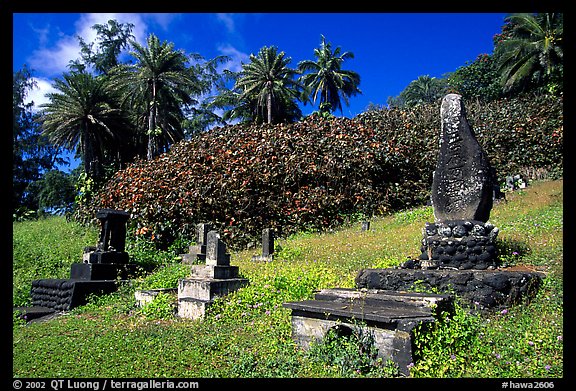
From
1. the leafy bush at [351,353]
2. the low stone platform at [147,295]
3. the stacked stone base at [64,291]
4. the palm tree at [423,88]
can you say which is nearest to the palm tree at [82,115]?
the stacked stone base at [64,291]

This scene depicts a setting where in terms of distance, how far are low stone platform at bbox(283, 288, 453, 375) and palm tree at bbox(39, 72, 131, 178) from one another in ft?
77.3

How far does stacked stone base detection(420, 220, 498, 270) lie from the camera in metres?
7.38

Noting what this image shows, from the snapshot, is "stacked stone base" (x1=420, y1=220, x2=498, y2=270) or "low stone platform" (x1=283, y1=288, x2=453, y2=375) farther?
"stacked stone base" (x1=420, y1=220, x2=498, y2=270)

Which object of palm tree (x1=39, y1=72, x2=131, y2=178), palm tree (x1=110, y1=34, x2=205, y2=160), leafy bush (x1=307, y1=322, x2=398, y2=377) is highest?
palm tree (x1=110, y1=34, x2=205, y2=160)

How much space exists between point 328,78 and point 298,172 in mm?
24555

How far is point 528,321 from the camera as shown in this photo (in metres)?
5.53

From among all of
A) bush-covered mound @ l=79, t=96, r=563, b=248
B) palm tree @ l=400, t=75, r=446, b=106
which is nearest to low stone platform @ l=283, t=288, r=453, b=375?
bush-covered mound @ l=79, t=96, r=563, b=248

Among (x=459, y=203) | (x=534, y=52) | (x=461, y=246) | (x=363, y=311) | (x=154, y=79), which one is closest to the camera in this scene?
(x=363, y=311)

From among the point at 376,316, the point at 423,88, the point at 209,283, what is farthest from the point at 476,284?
the point at 423,88

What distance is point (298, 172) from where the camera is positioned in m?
17.6

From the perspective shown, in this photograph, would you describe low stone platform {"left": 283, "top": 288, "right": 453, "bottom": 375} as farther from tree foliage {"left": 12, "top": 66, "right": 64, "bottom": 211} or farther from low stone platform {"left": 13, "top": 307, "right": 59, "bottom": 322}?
tree foliage {"left": 12, "top": 66, "right": 64, "bottom": 211}

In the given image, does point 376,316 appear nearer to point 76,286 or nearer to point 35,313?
point 76,286

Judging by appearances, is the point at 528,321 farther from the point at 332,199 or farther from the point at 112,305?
the point at 332,199
